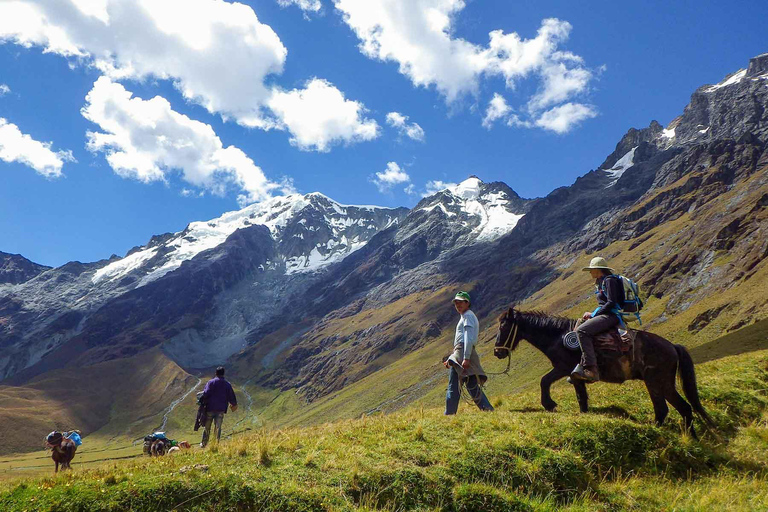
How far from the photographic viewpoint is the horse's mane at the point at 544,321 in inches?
506

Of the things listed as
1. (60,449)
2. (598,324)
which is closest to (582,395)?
(598,324)

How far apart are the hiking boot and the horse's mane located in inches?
64.2

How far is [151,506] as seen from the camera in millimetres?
6863

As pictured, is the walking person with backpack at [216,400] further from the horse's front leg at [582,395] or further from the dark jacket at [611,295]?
the dark jacket at [611,295]

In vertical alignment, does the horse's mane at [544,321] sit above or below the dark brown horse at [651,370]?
above

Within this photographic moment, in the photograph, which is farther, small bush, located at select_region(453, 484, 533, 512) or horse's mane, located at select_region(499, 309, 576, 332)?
horse's mane, located at select_region(499, 309, 576, 332)

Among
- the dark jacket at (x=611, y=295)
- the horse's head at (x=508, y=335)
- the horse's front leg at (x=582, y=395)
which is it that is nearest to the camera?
the dark jacket at (x=611, y=295)

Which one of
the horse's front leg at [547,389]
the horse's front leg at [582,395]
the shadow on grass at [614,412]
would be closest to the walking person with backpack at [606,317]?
the horse's front leg at [582,395]

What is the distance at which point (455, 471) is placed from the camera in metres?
8.04

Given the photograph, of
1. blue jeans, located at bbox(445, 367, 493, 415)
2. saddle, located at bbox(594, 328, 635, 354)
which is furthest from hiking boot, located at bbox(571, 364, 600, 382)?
blue jeans, located at bbox(445, 367, 493, 415)

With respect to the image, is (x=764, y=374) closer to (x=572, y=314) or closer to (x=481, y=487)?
(x=481, y=487)

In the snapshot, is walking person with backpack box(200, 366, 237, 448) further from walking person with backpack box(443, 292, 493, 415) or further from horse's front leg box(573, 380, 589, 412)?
horse's front leg box(573, 380, 589, 412)

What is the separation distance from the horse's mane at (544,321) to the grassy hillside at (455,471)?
104 inches

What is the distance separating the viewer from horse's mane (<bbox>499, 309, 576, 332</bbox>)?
12.9 m
